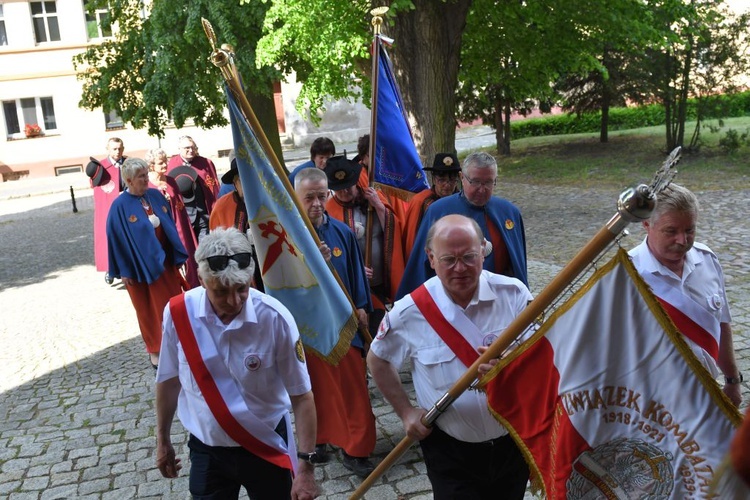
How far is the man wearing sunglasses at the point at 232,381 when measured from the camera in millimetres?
3623

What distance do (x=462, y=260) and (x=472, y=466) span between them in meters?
0.97

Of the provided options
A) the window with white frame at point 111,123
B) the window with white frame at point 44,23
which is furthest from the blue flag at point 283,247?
the window with white frame at point 44,23

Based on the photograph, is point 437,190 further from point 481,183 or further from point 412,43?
point 412,43

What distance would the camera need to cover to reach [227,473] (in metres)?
3.83

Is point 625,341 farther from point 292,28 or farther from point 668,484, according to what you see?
point 292,28

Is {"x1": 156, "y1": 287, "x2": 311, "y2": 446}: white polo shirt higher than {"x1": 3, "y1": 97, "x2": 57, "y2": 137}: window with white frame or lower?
lower

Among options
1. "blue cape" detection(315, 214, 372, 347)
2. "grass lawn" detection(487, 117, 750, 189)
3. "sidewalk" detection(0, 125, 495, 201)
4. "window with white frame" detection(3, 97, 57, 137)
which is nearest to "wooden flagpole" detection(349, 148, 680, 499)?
"blue cape" detection(315, 214, 372, 347)

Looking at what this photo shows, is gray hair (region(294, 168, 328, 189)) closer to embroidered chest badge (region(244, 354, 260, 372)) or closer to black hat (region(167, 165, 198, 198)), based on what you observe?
embroidered chest badge (region(244, 354, 260, 372))

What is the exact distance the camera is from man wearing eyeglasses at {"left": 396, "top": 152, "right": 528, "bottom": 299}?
568 cm

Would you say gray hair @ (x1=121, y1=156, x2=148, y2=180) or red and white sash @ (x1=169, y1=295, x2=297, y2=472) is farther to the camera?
gray hair @ (x1=121, y1=156, x2=148, y2=180)

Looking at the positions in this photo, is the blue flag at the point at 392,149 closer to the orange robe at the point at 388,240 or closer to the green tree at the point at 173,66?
the orange robe at the point at 388,240

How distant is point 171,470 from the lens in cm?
395

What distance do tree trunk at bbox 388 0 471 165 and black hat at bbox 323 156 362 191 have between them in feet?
19.7

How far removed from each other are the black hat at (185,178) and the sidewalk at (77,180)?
60.7 feet
